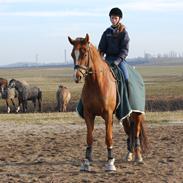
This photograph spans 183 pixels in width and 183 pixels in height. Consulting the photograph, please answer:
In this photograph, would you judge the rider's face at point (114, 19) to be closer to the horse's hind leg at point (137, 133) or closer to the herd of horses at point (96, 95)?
the herd of horses at point (96, 95)

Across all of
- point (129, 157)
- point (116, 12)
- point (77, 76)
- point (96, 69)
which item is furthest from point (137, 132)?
point (77, 76)

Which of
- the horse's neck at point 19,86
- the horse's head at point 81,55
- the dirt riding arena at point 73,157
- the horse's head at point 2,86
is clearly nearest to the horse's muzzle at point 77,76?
the horse's head at point 81,55

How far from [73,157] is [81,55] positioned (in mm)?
2818

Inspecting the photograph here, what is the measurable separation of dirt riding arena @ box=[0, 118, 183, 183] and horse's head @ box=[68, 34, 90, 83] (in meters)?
1.72

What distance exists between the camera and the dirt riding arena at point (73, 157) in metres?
7.93

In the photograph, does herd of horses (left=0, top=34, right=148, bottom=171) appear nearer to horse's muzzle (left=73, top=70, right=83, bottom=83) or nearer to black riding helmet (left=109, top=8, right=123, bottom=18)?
horse's muzzle (left=73, top=70, right=83, bottom=83)

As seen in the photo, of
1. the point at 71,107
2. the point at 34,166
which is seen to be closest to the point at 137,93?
the point at 34,166

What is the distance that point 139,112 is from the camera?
926 cm

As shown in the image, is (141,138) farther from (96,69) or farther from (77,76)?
(77,76)

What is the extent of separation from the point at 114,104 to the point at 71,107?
22590mm

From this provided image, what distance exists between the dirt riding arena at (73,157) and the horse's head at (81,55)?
1.72 meters

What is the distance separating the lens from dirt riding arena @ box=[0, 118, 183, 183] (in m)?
7.93

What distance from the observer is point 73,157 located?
9.83m

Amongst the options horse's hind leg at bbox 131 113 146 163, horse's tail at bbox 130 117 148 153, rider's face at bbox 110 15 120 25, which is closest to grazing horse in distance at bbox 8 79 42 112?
horse's tail at bbox 130 117 148 153
